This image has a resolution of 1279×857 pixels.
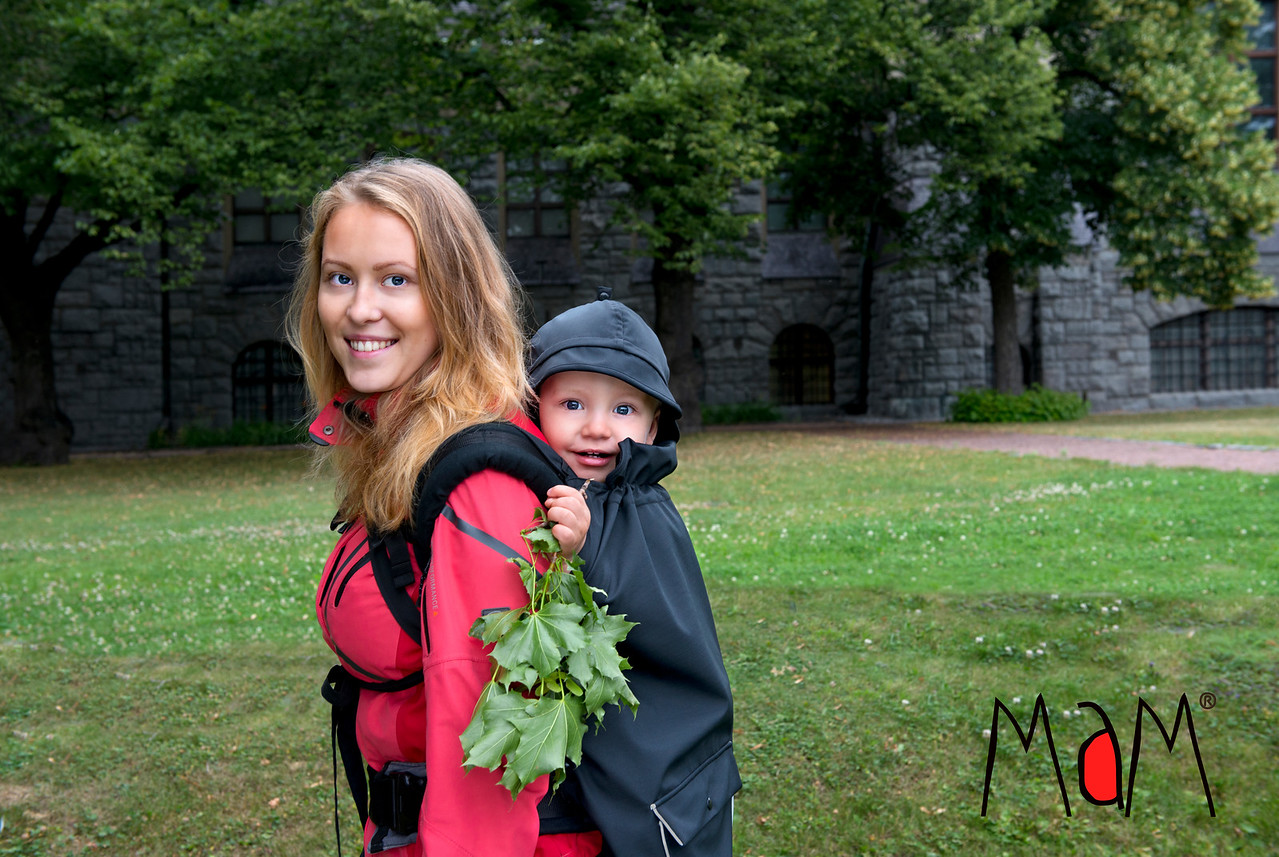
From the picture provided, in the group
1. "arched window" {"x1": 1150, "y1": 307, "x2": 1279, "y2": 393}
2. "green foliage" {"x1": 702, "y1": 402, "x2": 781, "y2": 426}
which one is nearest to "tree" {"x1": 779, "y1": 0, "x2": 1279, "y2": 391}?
"arched window" {"x1": 1150, "y1": 307, "x2": 1279, "y2": 393}

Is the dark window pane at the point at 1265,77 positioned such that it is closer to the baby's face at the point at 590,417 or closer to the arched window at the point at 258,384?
the arched window at the point at 258,384

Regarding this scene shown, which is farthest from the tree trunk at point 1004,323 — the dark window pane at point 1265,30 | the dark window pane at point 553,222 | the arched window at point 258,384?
the arched window at point 258,384

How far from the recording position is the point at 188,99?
53.2 ft

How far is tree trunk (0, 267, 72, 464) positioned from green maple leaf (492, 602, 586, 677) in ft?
70.7

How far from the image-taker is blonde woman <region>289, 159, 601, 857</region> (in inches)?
62.1

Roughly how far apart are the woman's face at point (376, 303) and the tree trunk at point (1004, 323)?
2298cm

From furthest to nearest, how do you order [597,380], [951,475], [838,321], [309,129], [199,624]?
[838,321] → [309,129] → [951,475] → [199,624] → [597,380]

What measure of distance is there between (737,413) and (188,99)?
1436cm

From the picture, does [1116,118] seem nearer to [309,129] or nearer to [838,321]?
[838,321]

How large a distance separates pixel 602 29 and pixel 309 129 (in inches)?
202

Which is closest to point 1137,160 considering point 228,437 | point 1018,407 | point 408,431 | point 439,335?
point 1018,407

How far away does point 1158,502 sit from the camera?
31.5ft

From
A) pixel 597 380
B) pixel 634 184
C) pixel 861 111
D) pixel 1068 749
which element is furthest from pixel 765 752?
pixel 861 111

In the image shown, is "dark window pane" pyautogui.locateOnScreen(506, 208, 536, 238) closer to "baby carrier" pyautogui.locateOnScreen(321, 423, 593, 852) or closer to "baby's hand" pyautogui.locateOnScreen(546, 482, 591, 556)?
"baby carrier" pyautogui.locateOnScreen(321, 423, 593, 852)
